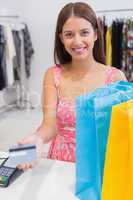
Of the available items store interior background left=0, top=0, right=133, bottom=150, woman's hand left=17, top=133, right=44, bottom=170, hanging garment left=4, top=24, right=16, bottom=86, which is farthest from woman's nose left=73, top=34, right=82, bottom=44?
store interior background left=0, top=0, right=133, bottom=150

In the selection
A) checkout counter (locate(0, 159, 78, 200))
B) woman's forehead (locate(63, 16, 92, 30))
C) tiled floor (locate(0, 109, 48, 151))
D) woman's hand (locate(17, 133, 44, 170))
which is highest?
woman's forehead (locate(63, 16, 92, 30))

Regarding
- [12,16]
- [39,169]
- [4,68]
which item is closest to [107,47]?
[4,68]

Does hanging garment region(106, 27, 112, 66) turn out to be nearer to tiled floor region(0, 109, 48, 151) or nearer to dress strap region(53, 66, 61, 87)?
tiled floor region(0, 109, 48, 151)

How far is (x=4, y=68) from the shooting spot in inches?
131

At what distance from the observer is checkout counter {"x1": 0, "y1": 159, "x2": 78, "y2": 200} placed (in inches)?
32.2

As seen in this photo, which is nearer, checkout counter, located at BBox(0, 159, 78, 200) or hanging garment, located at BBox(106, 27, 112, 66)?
checkout counter, located at BBox(0, 159, 78, 200)

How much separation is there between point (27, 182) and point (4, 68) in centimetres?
257

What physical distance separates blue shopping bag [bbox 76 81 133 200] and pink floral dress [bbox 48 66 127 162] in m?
0.50

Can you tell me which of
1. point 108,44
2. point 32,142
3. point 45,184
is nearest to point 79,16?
point 32,142

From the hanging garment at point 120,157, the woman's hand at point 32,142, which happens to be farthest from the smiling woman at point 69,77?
the hanging garment at point 120,157

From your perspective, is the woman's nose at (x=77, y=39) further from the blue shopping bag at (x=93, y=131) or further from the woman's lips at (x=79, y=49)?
the blue shopping bag at (x=93, y=131)

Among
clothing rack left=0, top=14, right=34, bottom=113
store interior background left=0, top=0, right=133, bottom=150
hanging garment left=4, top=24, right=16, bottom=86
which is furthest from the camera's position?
clothing rack left=0, top=14, right=34, bottom=113

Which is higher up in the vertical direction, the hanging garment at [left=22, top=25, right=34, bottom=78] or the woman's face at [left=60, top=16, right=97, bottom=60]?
the woman's face at [left=60, top=16, right=97, bottom=60]

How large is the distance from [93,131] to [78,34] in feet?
1.77
